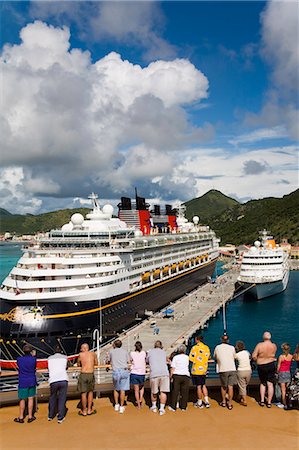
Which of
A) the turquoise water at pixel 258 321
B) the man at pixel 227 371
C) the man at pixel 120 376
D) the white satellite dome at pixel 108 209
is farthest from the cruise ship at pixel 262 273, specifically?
the man at pixel 120 376

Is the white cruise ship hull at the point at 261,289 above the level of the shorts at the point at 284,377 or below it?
below

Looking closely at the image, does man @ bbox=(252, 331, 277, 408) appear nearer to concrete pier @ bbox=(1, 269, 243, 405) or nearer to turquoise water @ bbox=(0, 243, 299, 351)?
concrete pier @ bbox=(1, 269, 243, 405)

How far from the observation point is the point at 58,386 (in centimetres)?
773

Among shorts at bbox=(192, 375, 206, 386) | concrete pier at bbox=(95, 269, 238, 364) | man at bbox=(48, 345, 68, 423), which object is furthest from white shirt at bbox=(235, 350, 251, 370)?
concrete pier at bbox=(95, 269, 238, 364)

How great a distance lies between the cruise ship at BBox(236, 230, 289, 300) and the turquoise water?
1.45 m

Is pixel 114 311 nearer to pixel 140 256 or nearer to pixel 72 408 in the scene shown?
pixel 140 256

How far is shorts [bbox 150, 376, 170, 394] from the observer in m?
8.03

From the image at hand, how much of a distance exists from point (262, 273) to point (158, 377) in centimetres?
5384

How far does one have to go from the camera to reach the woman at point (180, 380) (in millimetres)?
8070

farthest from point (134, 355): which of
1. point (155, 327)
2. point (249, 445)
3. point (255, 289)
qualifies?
point (255, 289)

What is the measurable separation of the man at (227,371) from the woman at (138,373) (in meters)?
1.53

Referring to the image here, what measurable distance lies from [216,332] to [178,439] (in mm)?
Answer: 35456

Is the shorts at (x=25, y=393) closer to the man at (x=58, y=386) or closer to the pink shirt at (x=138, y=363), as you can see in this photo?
the man at (x=58, y=386)

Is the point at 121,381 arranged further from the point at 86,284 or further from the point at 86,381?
the point at 86,284
